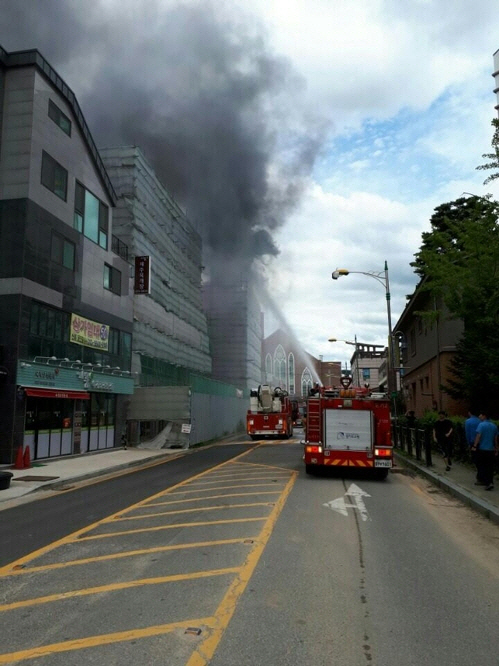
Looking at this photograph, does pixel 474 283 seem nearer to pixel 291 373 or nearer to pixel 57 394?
pixel 57 394

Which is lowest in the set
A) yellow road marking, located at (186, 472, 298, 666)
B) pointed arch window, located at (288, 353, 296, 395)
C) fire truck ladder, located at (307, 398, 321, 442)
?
yellow road marking, located at (186, 472, 298, 666)

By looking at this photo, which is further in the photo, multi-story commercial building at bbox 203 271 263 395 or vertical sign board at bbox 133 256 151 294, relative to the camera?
multi-story commercial building at bbox 203 271 263 395

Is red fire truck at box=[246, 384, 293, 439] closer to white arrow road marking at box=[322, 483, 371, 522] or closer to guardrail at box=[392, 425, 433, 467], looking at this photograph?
guardrail at box=[392, 425, 433, 467]

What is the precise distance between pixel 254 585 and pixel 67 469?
489 inches

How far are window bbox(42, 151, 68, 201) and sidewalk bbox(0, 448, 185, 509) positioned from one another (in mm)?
9814

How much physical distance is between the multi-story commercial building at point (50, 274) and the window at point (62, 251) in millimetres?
38

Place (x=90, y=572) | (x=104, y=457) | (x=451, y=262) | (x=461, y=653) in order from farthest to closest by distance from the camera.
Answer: (x=104, y=457)
(x=451, y=262)
(x=90, y=572)
(x=461, y=653)

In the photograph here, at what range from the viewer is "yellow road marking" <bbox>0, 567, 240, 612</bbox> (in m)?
4.63

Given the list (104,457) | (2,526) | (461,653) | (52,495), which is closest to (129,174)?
(104,457)

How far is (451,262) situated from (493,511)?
29.0 feet

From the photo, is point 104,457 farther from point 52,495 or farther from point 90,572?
point 90,572

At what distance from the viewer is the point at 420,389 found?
30.2 metres

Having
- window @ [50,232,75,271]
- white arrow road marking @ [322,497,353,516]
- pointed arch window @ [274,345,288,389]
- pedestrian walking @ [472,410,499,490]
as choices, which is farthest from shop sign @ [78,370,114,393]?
pointed arch window @ [274,345,288,389]

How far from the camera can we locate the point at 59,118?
2028 centimetres
